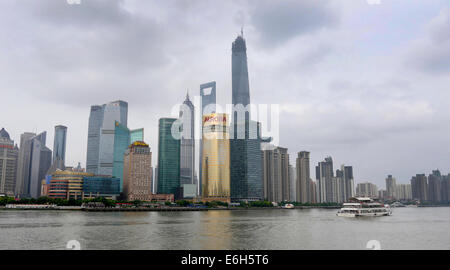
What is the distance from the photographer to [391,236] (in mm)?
61500

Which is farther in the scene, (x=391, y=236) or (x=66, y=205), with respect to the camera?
(x=66, y=205)
